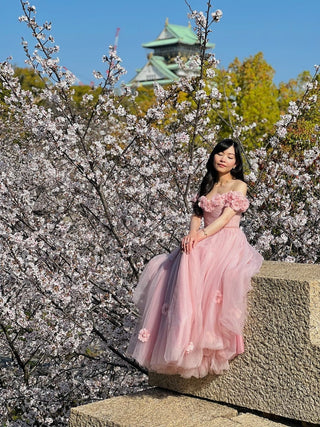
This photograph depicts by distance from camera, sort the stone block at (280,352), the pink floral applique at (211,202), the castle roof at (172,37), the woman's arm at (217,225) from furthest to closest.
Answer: the castle roof at (172,37)
the pink floral applique at (211,202)
the woman's arm at (217,225)
the stone block at (280,352)

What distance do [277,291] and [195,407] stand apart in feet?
2.57

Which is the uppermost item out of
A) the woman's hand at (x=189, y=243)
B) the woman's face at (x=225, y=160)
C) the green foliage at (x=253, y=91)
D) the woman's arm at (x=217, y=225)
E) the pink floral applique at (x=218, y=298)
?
the green foliage at (x=253, y=91)

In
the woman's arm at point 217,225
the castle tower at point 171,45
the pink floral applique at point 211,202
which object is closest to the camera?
the woman's arm at point 217,225

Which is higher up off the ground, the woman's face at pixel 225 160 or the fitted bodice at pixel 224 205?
the woman's face at pixel 225 160

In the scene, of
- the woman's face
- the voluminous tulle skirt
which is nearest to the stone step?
the voluminous tulle skirt

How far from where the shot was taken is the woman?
331 centimetres

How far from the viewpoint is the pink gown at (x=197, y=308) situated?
130 inches

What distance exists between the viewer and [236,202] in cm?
373

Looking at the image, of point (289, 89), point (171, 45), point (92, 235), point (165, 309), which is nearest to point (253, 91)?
point (289, 89)

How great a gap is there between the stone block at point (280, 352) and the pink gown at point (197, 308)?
8cm

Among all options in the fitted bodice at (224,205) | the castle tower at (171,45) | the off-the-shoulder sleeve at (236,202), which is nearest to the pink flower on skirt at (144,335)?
the fitted bodice at (224,205)

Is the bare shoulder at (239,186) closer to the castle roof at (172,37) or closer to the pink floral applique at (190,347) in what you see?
the pink floral applique at (190,347)

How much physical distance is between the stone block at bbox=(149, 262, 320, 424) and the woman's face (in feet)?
2.57

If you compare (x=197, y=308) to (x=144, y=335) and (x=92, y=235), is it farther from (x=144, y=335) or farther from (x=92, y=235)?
(x=92, y=235)
